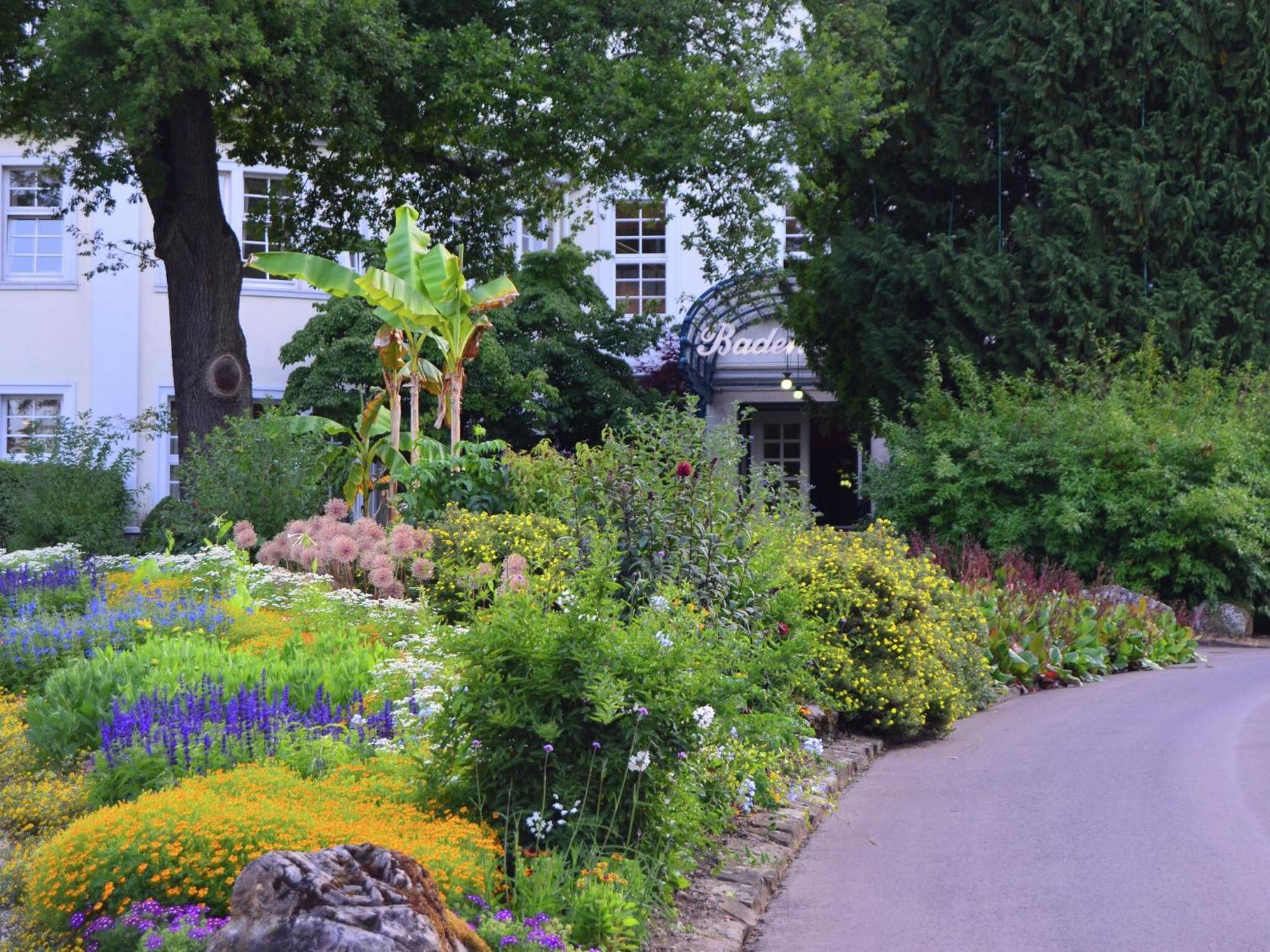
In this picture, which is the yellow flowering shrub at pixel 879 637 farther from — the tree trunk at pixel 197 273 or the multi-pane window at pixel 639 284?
the multi-pane window at pixel 639 284

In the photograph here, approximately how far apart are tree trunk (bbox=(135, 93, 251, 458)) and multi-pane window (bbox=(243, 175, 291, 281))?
3.63m

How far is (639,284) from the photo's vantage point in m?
28.9

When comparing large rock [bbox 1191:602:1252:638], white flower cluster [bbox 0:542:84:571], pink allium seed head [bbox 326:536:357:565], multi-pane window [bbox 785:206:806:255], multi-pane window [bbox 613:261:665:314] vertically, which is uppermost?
multi-pane window [bbox 785:206:806:255]

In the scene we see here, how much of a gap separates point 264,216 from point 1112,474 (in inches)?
472

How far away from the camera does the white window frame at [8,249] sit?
78.1 feet

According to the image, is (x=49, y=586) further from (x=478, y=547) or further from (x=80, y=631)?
(x=478, y=547)

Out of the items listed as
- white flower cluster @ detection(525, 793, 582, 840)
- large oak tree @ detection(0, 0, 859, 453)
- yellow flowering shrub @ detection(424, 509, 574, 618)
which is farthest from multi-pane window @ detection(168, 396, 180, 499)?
white flower cluster @ detection(525, 793, 582, 840)

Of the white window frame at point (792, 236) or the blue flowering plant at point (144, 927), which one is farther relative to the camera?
the white window frame at point (792, 236)

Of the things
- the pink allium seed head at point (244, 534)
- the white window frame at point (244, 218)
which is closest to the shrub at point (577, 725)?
the pink allium seed head at point (244, 534)

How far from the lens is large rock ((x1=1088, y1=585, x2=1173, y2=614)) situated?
51.0 ft

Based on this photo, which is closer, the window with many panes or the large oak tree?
the large oak tree

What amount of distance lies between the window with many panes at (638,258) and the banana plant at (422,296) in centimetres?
1416

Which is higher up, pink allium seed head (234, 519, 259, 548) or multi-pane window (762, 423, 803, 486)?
multi-pane window (762, 423, 803, 486)

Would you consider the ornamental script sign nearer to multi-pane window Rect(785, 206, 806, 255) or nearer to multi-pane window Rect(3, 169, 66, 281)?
multi-pane window Rect(785, 206, 806, 255)
